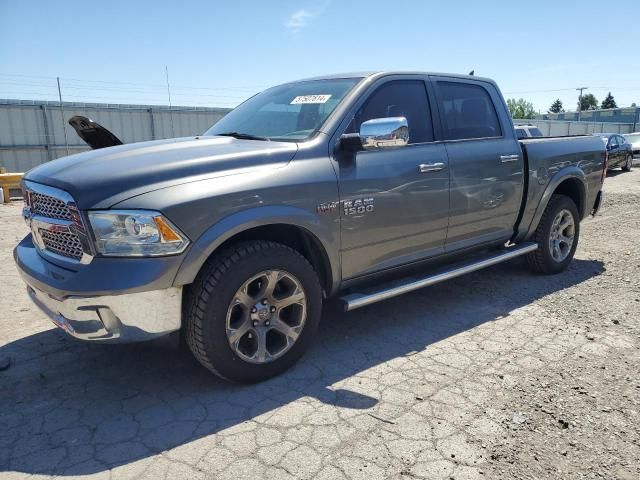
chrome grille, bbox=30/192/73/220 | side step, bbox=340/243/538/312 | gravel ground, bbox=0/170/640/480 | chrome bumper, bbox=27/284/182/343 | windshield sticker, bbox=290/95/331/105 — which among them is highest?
windshield sticker, bbox=290/95/331/105

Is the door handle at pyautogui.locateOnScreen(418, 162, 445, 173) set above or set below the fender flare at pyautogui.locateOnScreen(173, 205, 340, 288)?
above

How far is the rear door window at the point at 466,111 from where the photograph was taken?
167 inches

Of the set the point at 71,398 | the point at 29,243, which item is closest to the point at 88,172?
the point at 29,243

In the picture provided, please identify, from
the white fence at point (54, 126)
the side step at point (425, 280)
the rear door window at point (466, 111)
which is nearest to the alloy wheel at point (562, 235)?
the side step at point (425, 280)

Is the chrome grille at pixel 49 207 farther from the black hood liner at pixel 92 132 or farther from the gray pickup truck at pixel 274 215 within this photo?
the black hood liner at pixel 92 132

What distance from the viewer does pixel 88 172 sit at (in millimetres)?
2812

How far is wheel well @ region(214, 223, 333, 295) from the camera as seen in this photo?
3.18 meters

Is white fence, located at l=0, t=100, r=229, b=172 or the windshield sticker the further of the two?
white fence, located at l=0, t=100, r=229, b=172

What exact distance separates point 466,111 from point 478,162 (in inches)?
20.6

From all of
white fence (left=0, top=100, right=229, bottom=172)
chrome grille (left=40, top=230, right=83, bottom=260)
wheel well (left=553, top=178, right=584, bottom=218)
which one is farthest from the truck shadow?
white fence (left=0, top=100, right=229, bottom=172)

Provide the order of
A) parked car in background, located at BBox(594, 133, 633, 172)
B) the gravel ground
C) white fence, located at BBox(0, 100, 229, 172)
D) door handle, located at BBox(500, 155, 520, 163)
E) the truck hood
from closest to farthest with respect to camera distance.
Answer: the gravel ground, the truck hood, door handle, located at BBox(500, 155, 520, 163), white fence, located at BBox(0, 100, 229, 172), parked car in background, located at BBox(594, 133, 633, 172)

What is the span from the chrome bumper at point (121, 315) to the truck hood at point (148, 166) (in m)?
0.51

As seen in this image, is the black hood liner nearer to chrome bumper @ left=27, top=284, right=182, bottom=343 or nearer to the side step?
chrome bumper @ left=27, top=284, right=182, bottom=343

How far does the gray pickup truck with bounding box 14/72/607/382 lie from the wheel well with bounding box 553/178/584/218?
1.10 m
